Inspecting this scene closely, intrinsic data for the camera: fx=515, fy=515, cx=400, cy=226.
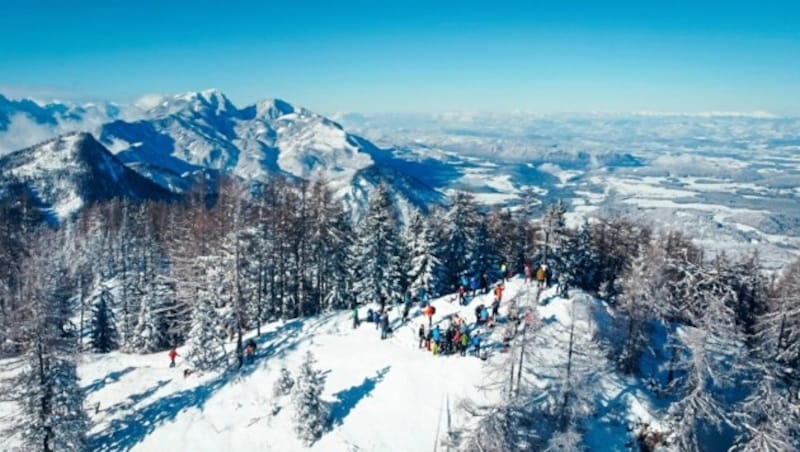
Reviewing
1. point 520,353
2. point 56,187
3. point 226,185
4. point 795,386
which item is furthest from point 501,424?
point 56,187

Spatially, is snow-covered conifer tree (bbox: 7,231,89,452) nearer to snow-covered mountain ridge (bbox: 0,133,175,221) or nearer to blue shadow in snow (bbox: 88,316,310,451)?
blue shadow in snow (bbox: 88,316,310,451)

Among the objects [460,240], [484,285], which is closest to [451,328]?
[484,285]

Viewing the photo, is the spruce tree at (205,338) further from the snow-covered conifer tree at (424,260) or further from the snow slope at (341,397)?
the snow-covered conifer tree at (424,260)

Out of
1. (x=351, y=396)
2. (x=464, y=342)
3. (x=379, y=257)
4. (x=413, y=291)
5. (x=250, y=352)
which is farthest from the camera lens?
(x=379, y=257)

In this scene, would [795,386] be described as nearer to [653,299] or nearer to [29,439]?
[653,299]

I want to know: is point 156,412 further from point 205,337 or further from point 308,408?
point 308,408

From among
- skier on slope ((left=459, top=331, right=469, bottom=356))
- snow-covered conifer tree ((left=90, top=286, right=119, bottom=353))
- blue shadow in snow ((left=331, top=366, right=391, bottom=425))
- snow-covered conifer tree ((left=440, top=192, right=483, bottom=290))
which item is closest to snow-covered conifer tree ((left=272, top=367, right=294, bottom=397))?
blue shadow in snow ((left=331, top=366, right=391, bottom=425))
